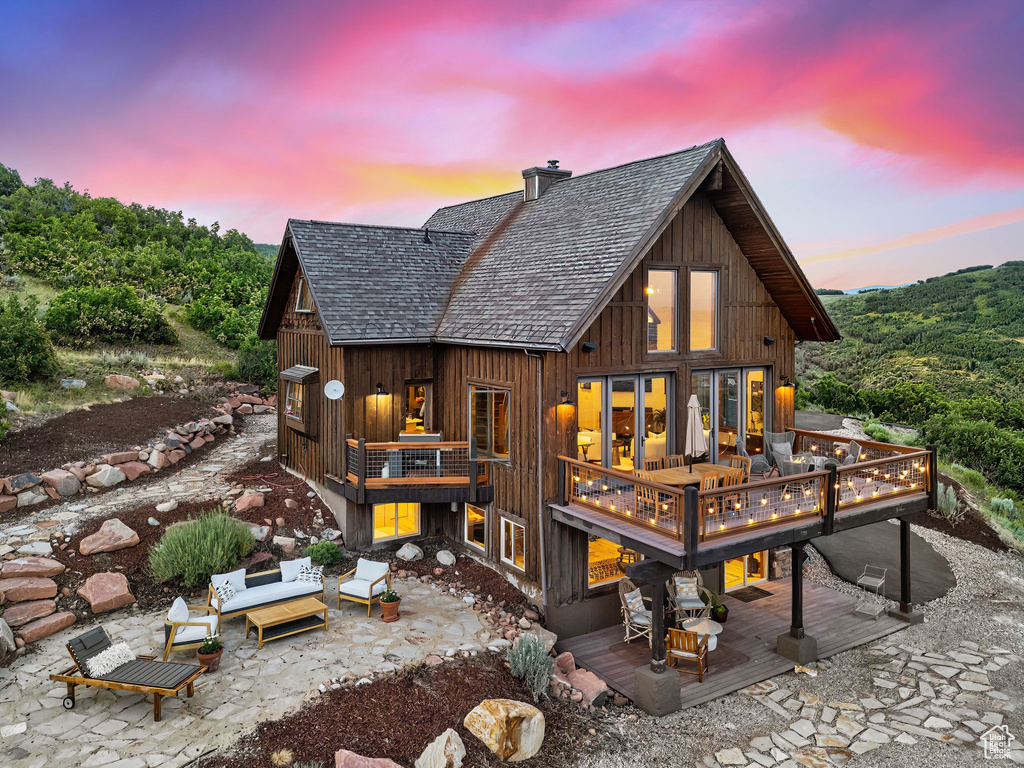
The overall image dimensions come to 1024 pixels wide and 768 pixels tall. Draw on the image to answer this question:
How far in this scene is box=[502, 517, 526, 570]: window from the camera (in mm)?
11477

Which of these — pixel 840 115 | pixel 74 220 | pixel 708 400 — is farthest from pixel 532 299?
pixel 74 220

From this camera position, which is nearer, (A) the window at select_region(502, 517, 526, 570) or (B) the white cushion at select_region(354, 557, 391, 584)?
(B) the white cushion at select_region(354, 557, 391, 584)

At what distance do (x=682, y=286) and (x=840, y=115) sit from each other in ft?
61.3

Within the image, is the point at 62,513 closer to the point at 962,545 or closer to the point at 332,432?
the point at 332,432

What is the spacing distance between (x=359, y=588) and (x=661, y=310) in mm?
7405

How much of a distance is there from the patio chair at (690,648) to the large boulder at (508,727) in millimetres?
2998

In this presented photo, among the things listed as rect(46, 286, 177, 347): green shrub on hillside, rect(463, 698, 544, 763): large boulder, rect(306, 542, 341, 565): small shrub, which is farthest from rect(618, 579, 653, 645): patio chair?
rect(46, 286, 177, 347): green shrub on hillside

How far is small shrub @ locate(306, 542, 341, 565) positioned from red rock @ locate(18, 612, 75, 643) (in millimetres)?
3858

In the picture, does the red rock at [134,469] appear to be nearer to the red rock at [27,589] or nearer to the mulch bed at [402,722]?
the red rock at [27,589]

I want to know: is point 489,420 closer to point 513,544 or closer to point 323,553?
point 513,544

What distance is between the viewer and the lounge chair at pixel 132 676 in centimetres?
711

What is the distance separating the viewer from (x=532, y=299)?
11453 mm

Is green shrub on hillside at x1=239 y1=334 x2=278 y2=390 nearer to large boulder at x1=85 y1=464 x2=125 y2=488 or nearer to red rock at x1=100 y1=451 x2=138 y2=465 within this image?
red rock at x1=100 y1=451 x2=138 y2=465

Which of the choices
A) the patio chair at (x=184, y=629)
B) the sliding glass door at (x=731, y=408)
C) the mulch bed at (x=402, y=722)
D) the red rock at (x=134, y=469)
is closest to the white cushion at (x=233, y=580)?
the patio chair at (x=184, y=629)
